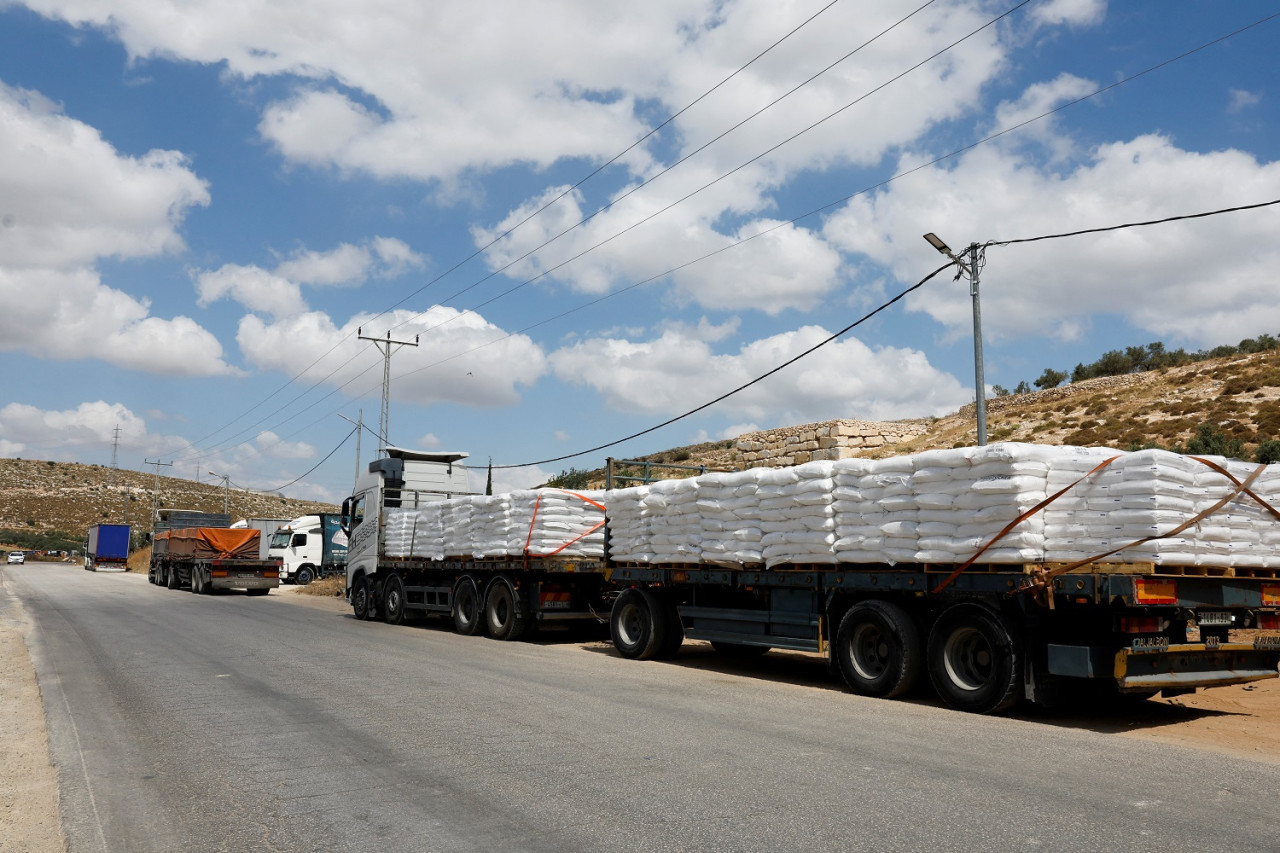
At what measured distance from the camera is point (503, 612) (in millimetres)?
17734

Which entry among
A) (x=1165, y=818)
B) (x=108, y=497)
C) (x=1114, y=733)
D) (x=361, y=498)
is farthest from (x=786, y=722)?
(x=108, y=497)

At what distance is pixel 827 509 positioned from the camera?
35.9 ft

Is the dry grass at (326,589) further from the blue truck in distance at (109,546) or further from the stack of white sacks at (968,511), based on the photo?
the blue truck in distance at (109,546)

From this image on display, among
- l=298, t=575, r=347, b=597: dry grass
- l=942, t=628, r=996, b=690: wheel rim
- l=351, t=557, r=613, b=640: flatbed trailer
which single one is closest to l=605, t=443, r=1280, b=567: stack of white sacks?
l=942, t=628, r=996, b=690: wheel rim

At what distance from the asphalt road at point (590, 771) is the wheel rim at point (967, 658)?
50 cm

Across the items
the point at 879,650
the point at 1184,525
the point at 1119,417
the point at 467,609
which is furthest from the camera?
the point at 1119,417

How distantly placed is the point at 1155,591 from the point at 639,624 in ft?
25.5

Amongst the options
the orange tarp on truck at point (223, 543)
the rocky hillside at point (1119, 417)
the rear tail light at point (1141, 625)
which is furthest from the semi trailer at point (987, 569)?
the orange tarp on truck at point (223, 543)

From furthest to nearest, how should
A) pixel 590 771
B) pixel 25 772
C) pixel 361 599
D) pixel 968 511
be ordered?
pixel 361 599
pixel 968 511
pixel 25 772
pixel 590 771

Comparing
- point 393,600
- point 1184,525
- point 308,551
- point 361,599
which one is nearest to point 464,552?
point 393,600

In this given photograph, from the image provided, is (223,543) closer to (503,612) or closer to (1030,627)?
(503,612)

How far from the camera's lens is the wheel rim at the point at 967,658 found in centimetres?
938

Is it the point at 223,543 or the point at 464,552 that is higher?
the point at 223,543

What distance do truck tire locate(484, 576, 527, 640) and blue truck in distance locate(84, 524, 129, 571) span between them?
164ft
